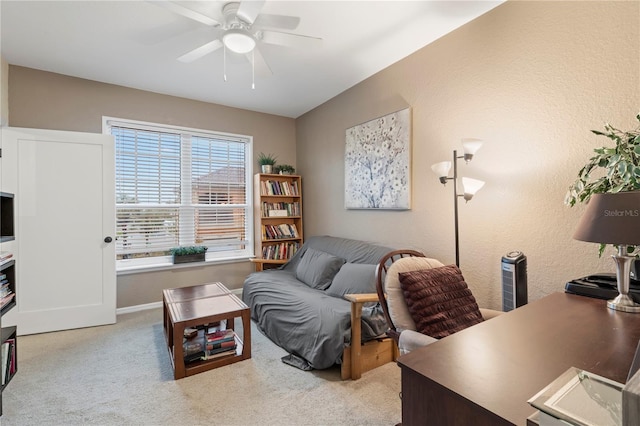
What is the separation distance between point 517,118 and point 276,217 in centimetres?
310

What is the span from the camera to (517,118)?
2025 mm

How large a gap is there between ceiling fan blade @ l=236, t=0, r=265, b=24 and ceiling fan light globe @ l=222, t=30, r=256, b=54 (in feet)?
0.33

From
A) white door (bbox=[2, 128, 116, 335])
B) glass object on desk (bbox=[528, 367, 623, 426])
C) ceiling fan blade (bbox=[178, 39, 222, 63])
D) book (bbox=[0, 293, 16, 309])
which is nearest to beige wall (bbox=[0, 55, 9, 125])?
white door (bbox=[2, 128, 116, 335])

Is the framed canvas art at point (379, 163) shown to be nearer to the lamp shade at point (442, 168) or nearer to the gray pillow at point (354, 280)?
the lamp shade at point (442, 168)

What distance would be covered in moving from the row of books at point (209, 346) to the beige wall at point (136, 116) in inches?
65.3

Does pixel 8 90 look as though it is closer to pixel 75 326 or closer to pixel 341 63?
pixel 75 326

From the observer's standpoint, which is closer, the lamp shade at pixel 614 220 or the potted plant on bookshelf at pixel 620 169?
the lamp shade at pixel 614 220

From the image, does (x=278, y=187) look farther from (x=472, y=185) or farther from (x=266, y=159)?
(x=472, y=185)

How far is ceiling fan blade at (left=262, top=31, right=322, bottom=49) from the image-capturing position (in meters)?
2.01

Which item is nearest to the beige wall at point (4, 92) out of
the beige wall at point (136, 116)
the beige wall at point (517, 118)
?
the beige wall at point (136, 116)

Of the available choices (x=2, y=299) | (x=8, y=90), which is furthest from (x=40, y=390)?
(x=8, y=90)

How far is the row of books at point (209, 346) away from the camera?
2.24m

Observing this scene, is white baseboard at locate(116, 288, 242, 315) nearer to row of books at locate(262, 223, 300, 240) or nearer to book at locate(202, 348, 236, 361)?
row of books at locate(262, 223, 300, 240)

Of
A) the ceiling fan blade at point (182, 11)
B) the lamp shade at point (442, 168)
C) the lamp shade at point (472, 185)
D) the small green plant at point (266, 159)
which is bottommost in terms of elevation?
the lamp shade at point (472, 185)
